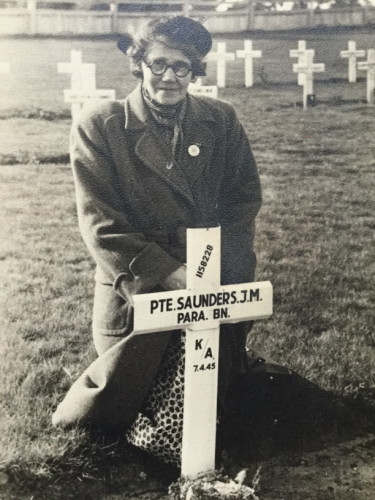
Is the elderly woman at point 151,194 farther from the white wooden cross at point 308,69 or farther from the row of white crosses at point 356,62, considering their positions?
the row of white crosses at point 356,62

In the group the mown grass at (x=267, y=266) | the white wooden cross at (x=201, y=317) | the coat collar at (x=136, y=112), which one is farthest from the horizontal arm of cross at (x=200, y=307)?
the coat collar at (x=136, y=112)

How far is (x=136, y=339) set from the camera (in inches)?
103

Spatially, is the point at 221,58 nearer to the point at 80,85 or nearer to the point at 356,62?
the point at 80,85

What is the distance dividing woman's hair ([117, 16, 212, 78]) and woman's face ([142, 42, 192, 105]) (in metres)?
0.02

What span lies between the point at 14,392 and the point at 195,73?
1.53 m

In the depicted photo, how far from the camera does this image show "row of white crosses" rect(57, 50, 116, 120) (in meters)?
2.63

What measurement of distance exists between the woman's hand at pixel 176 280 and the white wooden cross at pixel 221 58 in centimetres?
90

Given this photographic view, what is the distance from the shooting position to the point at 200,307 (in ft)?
8.30

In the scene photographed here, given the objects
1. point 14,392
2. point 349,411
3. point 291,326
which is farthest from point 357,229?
point 14,392

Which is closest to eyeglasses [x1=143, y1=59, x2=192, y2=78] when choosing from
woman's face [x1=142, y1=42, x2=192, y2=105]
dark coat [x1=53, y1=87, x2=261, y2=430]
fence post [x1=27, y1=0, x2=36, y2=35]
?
woman's face [x1=142, y1=42, x2=192, y2=105]

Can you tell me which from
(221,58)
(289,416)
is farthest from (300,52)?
(289,416)

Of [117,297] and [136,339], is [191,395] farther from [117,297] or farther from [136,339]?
[117,297]

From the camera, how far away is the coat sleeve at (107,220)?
2.54 meters

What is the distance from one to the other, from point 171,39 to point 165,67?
11cm
